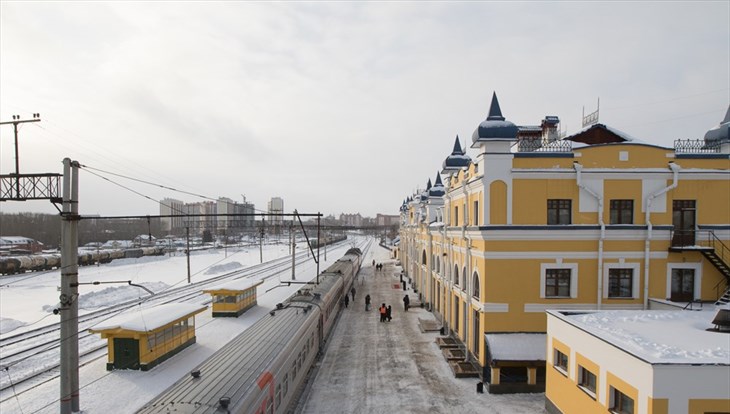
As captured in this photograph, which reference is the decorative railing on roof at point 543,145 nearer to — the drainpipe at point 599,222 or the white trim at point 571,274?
the drainpipe at point 599,222

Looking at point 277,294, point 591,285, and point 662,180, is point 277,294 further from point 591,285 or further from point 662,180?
point 662,180

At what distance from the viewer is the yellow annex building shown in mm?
15844

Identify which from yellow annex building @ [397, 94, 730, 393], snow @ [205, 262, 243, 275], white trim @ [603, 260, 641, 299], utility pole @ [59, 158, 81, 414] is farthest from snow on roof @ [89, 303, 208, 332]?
snow @ [205, 262, 243, 275]

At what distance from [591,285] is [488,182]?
5964 millimetres

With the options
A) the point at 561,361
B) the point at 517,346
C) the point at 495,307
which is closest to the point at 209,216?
the point at 495,307

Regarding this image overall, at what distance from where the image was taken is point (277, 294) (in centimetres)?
3731

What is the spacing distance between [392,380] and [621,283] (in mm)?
10178

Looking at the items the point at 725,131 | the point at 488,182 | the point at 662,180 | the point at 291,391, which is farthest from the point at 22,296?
the point at 725,131

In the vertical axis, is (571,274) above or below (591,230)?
below

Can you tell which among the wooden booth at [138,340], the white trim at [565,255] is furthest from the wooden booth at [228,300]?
the white trim at [565,255]

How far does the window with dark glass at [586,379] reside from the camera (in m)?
10.7

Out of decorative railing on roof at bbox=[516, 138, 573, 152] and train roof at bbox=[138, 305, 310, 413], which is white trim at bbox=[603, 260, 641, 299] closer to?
decorative railing on roof at bbox=[516, 138, 573, 152]

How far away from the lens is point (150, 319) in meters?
17.3

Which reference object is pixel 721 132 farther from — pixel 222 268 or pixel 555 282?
pixel 222 268
